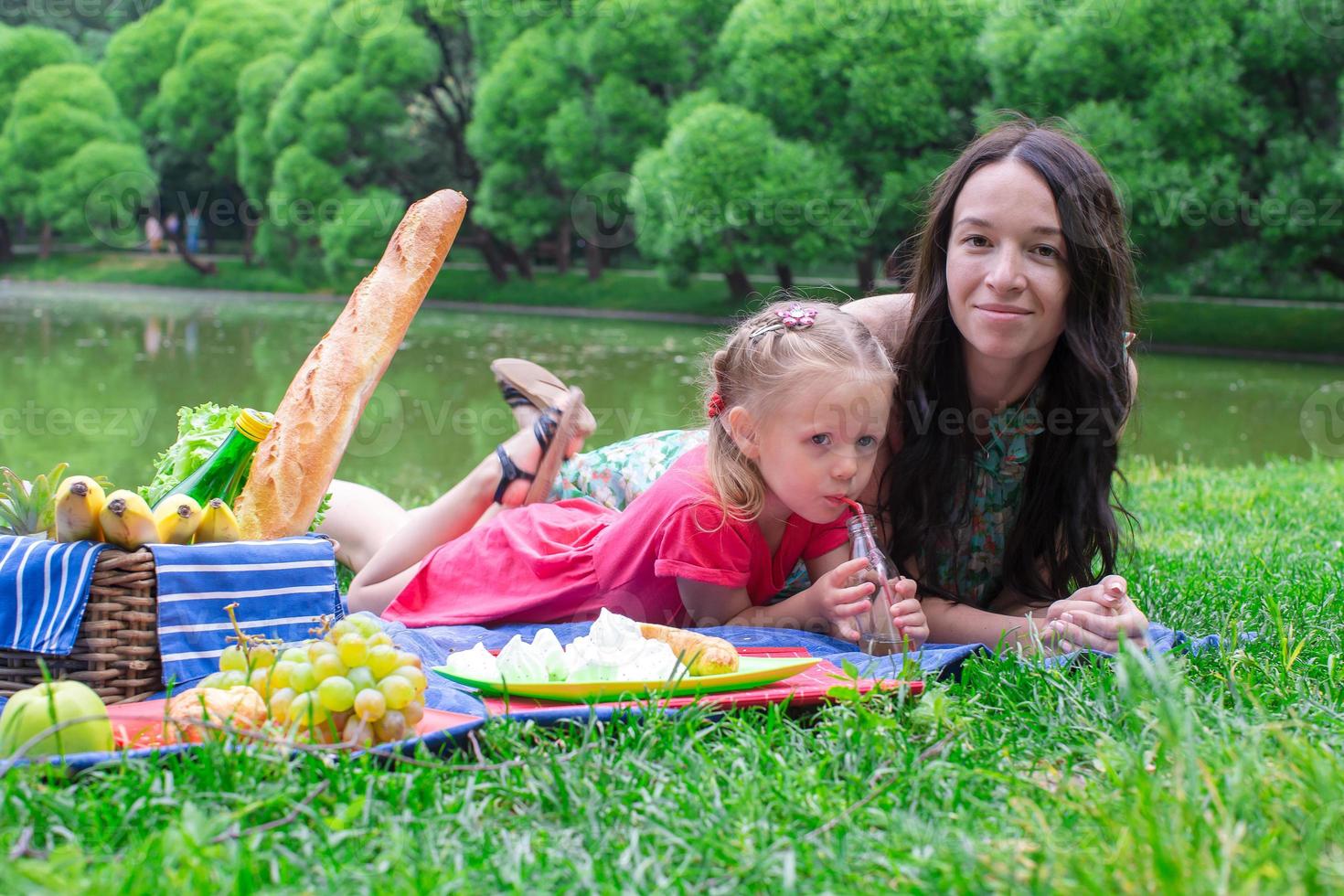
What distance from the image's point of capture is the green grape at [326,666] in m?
2.25

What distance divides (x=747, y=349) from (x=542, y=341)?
678 inches

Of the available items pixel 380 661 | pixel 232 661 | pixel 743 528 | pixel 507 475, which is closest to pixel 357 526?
pixel 507 475

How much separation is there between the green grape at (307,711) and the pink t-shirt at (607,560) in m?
1.23

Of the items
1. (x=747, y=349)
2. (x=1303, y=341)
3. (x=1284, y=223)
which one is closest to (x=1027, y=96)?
(x=1284, y=223)

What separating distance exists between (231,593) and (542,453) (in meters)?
1.50

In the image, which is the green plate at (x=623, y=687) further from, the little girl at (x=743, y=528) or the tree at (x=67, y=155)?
the tree at (x=67, y=155)

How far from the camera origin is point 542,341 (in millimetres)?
20484

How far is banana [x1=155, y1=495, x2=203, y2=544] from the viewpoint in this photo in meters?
2.74

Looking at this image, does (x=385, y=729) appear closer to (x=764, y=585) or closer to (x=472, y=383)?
(x=764, y=585)

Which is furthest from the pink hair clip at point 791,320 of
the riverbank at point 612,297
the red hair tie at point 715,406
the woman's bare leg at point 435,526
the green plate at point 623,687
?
the riverbank at point 612,297

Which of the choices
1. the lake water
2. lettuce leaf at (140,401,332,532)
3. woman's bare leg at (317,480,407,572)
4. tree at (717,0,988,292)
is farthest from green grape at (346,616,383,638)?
tree at (717,0,988,292)

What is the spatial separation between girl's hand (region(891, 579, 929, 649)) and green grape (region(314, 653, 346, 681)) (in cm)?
144

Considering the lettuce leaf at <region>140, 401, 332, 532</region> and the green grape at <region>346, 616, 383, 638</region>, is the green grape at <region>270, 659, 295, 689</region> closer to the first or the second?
the green grape at <region>346, 616, 383, 638</region>

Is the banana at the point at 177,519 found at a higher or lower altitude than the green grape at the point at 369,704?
higher
